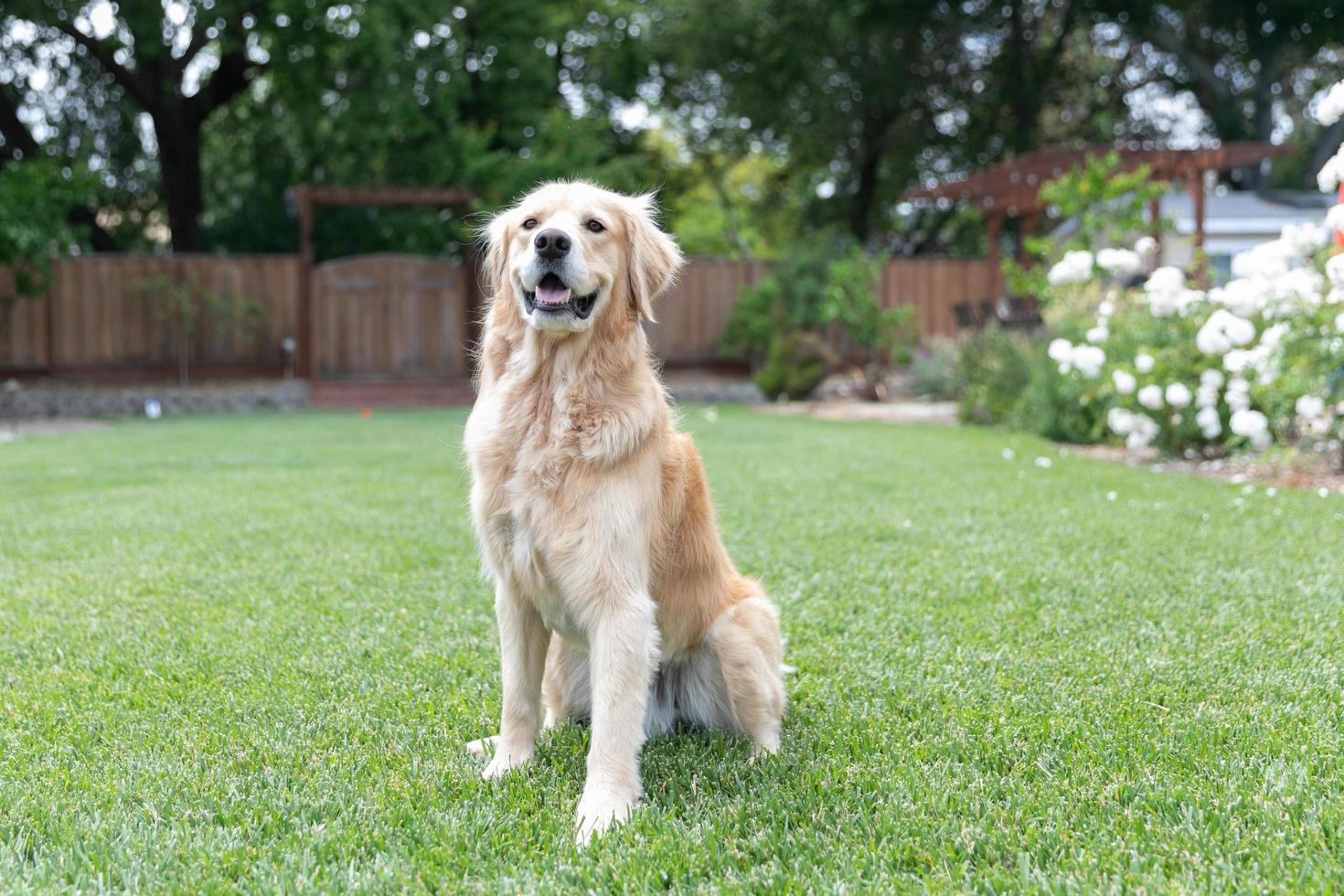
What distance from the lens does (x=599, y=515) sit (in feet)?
8.04

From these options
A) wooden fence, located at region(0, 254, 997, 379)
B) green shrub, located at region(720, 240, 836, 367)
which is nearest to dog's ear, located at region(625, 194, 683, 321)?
wooden fence, located at region(0, 254, 997, 379)

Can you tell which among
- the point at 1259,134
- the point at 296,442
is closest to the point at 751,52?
the point at 1259,134

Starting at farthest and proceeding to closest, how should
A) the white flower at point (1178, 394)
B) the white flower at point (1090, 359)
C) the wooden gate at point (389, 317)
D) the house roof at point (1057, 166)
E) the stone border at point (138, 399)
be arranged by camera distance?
the wooden gate at point (389, 317)
the stone border at point (138, 399)
the house roof at point (1057, 166)
the white flower at point (1090, 359)
the white flower at point (1178, 394)

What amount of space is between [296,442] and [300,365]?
7.18 metres

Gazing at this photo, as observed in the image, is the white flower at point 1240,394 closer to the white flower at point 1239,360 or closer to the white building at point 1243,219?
the white flower at point 1239,360

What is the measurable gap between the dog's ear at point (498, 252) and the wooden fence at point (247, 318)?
14710 millimetres

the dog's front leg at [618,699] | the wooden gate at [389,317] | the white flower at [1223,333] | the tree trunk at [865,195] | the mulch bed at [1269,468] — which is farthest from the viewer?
the tree trunk at [865,195]

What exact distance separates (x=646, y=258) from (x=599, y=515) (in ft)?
2.45

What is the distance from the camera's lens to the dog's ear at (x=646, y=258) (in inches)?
109

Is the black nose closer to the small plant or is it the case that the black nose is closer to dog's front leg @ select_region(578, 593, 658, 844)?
dog's front leg @ select_region(578, 593, 658, 844)

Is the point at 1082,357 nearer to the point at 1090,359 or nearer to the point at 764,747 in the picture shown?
the point at 1090,359

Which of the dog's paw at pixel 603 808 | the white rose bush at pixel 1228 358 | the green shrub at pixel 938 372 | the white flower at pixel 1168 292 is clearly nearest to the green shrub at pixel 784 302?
the green shrub at pixel 938 372

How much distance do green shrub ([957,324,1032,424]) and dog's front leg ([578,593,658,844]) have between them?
29.7ft

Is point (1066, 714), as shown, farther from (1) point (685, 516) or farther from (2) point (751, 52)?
(2) point (751, 52)
